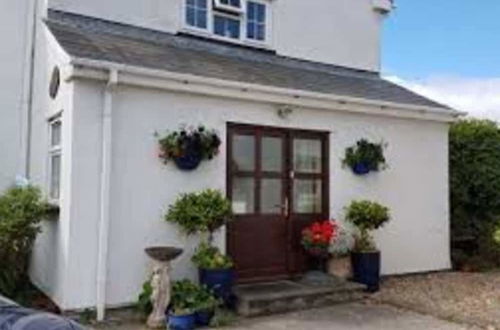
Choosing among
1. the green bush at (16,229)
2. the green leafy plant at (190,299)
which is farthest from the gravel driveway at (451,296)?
the green bush at (16,229)

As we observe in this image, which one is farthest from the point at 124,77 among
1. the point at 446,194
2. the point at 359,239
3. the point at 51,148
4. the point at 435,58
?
the point at 435,58

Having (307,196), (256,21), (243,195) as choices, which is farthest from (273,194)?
(256,21)

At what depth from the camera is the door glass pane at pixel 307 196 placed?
10.7 metres

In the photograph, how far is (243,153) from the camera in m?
10.1

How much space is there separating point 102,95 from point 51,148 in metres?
1.51

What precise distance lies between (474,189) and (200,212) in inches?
306

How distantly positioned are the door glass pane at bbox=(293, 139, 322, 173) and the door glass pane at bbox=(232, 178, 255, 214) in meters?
0.98

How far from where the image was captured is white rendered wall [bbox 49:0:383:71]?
38.1ft

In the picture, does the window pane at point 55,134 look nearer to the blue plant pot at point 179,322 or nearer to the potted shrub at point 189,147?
the potted shrub at point 189,147

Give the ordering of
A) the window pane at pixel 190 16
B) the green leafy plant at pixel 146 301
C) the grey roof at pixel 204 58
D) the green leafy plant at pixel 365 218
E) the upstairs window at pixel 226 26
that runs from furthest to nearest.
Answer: the upstairs window at pixel 226 26 → the window pane at pixel 190 16 → the green leafy plant at pixel 365 218 → the grey roof at pixel 204 58 → the green leafy plant at pixel 146 301

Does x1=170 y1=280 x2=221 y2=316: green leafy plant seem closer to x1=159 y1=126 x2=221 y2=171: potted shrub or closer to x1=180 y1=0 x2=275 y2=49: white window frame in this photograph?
x1=159 y1=126 x2=221 y2=171: potted shrub

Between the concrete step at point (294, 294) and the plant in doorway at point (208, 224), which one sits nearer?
the plant in doorway at point (208, 224)

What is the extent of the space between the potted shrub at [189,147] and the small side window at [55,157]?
1.55 metres

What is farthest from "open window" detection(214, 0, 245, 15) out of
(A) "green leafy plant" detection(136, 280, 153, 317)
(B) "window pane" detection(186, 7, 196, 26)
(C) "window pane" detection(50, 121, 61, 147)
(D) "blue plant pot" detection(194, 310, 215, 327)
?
(D) "blue plant pot" detection(194, 310, 215, 327)
